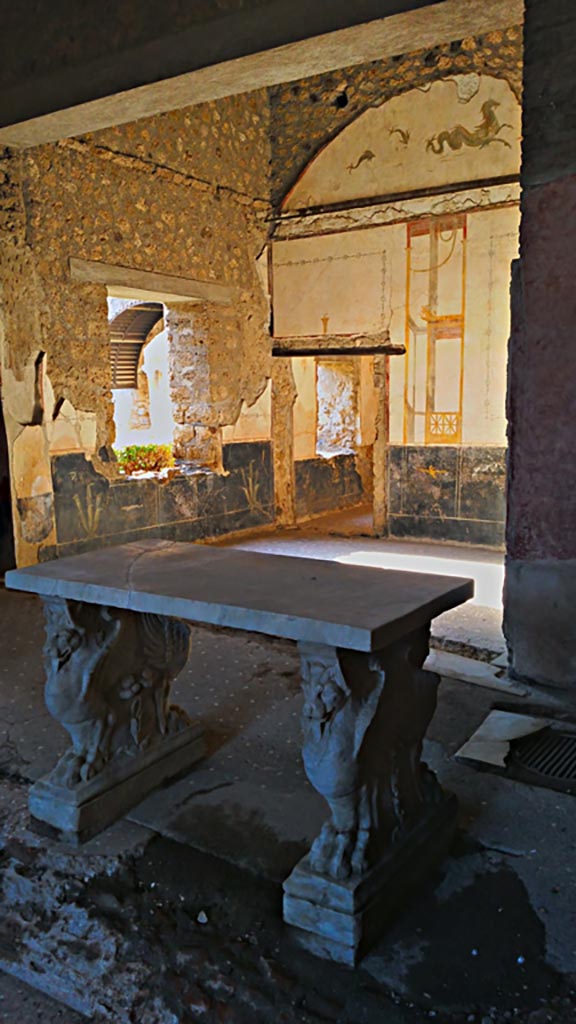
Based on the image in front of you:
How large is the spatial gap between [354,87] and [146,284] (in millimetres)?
3129

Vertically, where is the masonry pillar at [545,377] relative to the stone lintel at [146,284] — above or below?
below

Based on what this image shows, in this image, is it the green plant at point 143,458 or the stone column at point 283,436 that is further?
the stone column at point 283,436

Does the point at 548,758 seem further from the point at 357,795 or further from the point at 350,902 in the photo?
the point at 350,902

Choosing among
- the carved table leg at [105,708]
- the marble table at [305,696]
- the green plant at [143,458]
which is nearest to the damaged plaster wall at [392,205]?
the green plant at [143,458]

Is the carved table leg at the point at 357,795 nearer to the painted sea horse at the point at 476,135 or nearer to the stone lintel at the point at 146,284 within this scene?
the stone lintel at the point at 146,284

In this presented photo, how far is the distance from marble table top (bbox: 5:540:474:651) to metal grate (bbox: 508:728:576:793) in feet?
3.34

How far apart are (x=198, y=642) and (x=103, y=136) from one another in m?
4.77

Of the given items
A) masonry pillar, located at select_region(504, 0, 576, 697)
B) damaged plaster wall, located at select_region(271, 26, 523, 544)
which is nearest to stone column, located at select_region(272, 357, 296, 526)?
damaged plaster wall, located at select_region(271, 26, 523, 544)

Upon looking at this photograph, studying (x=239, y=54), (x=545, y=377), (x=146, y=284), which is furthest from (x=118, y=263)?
(x=545, y=377)

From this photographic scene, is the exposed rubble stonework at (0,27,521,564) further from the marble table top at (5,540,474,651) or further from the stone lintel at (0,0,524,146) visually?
the marble table top at (5,540,474,651)

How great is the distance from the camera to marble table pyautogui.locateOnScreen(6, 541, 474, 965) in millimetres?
2221

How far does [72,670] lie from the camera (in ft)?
9.14

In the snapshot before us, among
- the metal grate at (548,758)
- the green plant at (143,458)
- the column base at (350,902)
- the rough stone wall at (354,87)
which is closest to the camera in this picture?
the column base at (350,902)

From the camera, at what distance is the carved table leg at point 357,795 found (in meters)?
2.19
